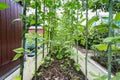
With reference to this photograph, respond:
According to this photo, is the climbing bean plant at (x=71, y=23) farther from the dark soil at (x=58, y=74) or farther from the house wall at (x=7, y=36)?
the house wall at (x=7, y=36)

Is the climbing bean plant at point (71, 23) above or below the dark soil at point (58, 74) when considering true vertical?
above

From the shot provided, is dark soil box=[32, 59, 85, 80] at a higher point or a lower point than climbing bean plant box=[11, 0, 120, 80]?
lower

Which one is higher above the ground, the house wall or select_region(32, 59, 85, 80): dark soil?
the house wall

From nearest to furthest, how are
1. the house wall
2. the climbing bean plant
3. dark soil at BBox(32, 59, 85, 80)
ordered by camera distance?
1. the climbing bean plant
2. dark soil at BBox(32, 59, 85, 80)
3. the house wall

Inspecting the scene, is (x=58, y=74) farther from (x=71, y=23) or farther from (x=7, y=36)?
(x=7, y=36)

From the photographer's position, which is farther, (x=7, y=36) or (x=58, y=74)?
(x=7, y=36)

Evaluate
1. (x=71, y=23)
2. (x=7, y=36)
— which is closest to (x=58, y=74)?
(x=71, y=23)

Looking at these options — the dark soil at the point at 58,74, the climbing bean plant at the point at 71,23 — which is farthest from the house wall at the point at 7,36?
the dark soil at the point at 58,74

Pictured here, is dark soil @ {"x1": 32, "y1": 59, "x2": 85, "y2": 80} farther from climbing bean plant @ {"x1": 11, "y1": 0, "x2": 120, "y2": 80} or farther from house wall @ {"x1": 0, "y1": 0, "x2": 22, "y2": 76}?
house wall @ {"x1": 0, "y1": 0, "x2": 22, "y2": 76}

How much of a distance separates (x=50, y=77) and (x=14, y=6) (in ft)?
9.26

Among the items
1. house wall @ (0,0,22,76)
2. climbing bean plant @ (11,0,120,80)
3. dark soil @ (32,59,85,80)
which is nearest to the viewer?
climbing bean plant @ (11,0,120,80)

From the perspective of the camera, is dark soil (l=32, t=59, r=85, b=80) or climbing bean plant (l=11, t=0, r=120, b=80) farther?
dark soil (l=32, t=59, r=85, b=80)

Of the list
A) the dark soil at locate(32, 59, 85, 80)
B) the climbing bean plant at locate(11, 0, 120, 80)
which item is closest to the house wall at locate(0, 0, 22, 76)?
the climbing bean plant at locate(11, 0, 120, 80)

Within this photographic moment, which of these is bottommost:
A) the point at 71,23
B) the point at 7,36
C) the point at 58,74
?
the point at 58,74
